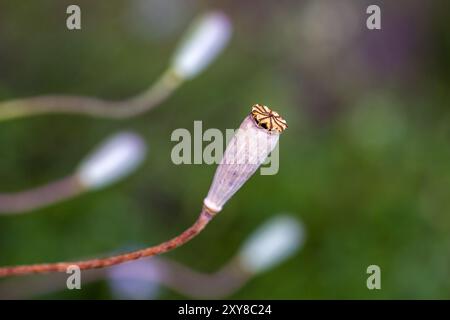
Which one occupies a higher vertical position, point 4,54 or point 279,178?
point 4,54

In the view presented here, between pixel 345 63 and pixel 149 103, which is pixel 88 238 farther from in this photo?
pixel 345 63

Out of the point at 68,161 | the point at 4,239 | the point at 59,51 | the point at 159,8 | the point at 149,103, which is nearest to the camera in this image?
the point at 149,103

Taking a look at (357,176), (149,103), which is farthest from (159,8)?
(149,103)

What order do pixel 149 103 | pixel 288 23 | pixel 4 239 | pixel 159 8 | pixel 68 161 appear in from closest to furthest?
pixel 149 103
pixel 4 239
pixel 68 161
pixel 159 8
pixel 288 23

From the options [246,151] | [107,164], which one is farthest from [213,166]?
[246,151]

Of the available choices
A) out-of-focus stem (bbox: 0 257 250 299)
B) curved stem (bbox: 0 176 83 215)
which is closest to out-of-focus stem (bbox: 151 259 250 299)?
out-of-focus stem (bbox: 0 257 250 299)

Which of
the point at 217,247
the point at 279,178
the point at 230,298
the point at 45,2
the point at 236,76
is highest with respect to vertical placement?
the point at 45,2
